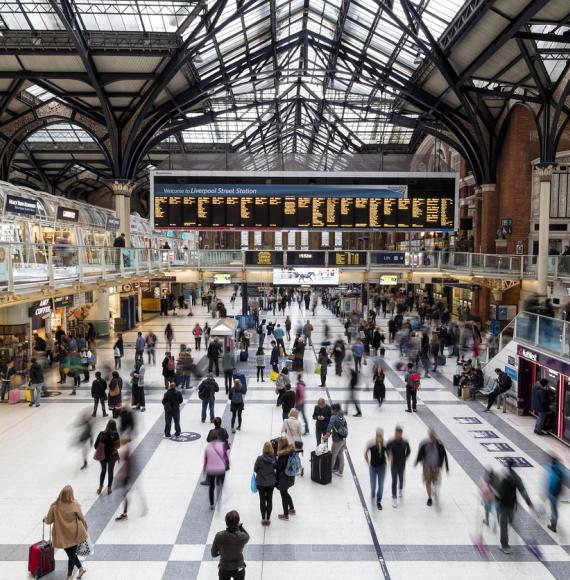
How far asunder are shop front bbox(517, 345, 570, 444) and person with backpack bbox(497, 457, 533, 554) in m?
5.45

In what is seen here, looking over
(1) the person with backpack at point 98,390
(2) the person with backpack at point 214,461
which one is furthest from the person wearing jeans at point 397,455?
(1) the person with backpack at point 98,390

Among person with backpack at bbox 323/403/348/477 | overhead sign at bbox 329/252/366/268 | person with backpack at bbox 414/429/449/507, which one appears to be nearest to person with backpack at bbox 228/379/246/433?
person with backpack at bbox 323/403/348/477

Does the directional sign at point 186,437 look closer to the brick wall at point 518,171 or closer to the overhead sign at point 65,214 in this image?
the overhead sign at point 65,214

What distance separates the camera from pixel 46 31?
68.5 ft

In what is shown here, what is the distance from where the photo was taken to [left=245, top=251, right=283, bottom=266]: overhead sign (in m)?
27.3

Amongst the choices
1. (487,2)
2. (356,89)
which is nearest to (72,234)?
(487,2)

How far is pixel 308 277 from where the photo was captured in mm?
26531

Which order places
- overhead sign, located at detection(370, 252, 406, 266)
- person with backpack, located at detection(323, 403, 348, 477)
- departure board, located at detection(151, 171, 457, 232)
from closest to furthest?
person with backpack, located at detection(323, 403, 348, 477)
departure board, located at detection(151, 171, 457, 232)
overhead sign, located at detection(370, 252, 406, 266)

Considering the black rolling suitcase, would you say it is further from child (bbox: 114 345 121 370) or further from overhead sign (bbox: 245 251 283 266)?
overhead sign (bbox: 245 251 283 266)

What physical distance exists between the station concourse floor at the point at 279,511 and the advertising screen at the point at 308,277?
12834 mm

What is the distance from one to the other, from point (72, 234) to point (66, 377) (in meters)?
6.10

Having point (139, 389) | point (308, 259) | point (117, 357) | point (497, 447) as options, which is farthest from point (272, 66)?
point (497, 447)

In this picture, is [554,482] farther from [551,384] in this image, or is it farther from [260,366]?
[260,366]

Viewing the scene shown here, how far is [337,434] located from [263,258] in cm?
1824
